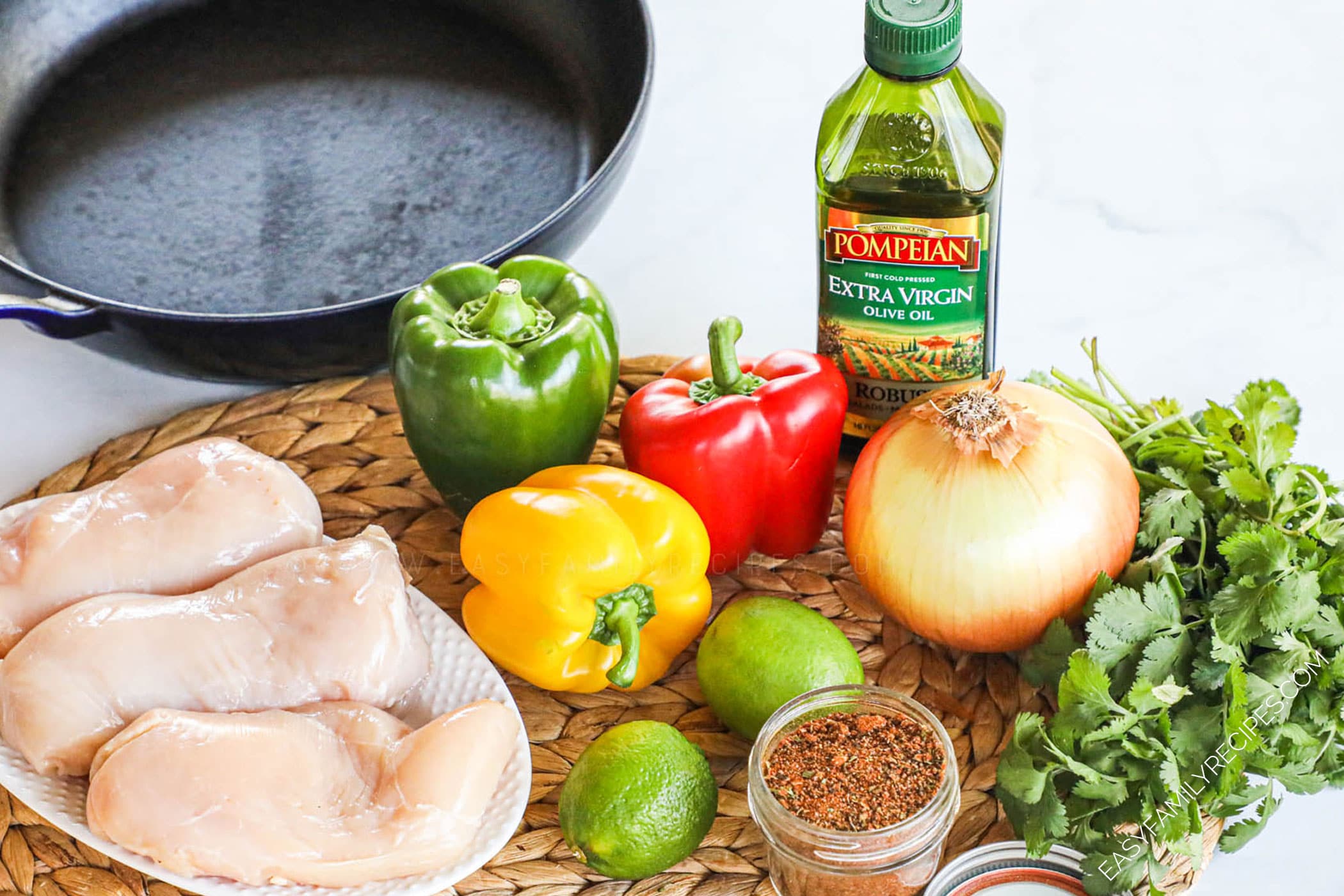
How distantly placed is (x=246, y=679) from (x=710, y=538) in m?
0.53

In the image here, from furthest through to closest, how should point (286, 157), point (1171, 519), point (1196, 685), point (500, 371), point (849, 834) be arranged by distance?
1. point (286, 157)
2. point (500, 371)
3. point (1171, 519)
4. point (1196, 685)
5. point (849, 834)

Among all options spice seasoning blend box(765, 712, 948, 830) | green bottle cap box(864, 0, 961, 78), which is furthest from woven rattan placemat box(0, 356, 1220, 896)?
green bottle cap box(864, 0, 961, 78)

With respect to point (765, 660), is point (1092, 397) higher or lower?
higher

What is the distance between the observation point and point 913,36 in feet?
4.31

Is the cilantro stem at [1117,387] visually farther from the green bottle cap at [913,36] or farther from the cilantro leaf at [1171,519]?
the green bottle cap at [913,36]

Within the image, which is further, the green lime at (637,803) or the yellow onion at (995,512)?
the yellow onion at (995,512)

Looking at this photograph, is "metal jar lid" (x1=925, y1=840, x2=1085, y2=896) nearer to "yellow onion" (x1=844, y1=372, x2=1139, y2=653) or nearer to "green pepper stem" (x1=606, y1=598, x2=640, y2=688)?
"yellow onion" (x1=844, y1=372, x2=1139, y2=653)

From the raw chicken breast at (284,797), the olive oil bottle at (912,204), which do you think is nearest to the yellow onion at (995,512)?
the olive oil bottle at (912,204)

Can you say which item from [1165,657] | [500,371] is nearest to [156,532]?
[500,371]

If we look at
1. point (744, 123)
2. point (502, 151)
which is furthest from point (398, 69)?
point (744, 123)

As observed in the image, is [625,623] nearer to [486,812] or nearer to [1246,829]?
[486,812]

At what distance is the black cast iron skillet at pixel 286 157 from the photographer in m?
1.59

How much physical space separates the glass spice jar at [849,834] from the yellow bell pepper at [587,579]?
194 mm

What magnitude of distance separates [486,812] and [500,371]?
474 millimetres
